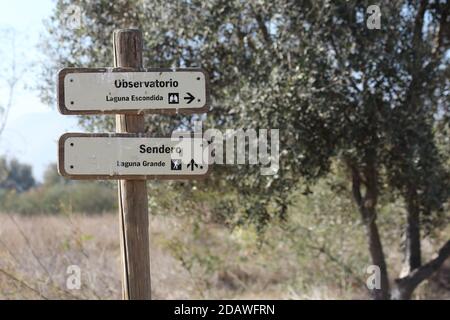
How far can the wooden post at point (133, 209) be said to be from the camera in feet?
12.7

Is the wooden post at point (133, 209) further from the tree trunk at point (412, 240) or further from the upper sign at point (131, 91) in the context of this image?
the tree trunk at point (412, 240)

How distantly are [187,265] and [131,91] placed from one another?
24.8 ft

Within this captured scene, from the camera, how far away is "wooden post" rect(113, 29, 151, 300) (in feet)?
12.7

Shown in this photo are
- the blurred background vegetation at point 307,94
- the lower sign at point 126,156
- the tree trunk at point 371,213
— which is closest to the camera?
the lower sign at point 126,156

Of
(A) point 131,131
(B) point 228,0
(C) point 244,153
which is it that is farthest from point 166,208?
(A) point 131,131

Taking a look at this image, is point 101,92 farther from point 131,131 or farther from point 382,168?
point 382,168

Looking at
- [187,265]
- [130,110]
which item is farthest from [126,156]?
[187,265]

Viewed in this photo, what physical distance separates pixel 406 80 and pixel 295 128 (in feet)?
3.96

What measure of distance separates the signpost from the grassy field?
16.8 feet

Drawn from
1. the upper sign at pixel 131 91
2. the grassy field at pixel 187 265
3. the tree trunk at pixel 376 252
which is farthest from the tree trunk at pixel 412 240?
the upper sign at pixel 131 91

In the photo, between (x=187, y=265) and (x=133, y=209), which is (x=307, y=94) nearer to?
(x=133, y=209)

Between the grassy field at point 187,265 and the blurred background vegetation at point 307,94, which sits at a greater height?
the blurred background vegetation at point 307,94

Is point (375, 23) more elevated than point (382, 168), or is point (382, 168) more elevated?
point (375, 23)
